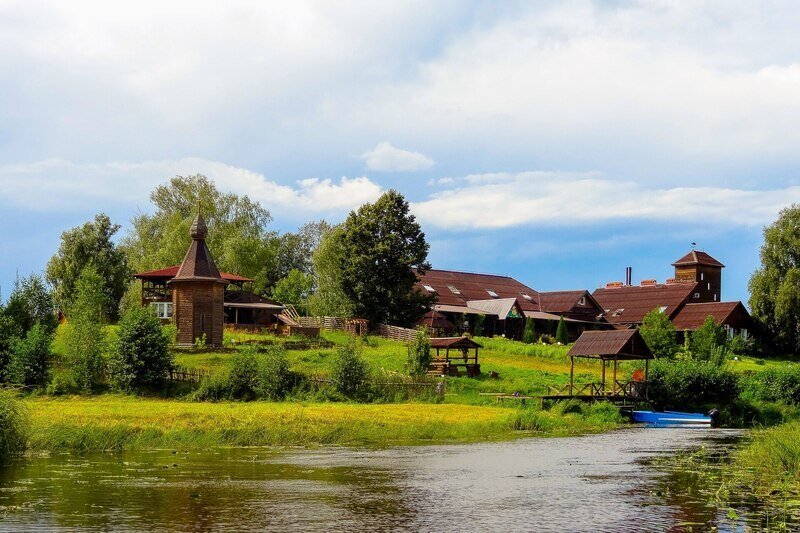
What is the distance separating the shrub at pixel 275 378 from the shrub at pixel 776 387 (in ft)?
90.1

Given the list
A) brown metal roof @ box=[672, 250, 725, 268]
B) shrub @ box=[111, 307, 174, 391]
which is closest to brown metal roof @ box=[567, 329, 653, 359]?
shrub @ box=[111, 307, 174, 391]

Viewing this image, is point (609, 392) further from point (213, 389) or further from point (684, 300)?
point (684, 300)

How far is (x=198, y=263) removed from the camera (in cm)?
6744

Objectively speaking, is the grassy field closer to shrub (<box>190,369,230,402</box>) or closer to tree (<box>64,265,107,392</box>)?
shrub (<box>190,369,230,402</box>)

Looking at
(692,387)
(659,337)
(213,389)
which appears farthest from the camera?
(659,337)

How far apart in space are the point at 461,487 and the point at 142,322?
112ft

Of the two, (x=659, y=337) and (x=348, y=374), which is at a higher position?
(x=659, y=337)

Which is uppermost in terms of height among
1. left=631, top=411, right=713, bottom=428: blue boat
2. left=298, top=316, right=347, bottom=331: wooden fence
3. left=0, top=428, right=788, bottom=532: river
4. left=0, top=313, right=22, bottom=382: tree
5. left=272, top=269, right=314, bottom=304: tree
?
left=272, top=269, right=314, bottom=304: tree

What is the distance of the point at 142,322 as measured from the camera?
5512 cm

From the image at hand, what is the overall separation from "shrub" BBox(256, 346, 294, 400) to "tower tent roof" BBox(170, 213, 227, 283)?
52.9ft

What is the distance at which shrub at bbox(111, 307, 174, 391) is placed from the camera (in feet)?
175

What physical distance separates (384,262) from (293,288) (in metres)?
16.9

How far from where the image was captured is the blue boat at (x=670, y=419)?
50.9 meters

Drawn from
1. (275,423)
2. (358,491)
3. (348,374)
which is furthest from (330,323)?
(358,491)
